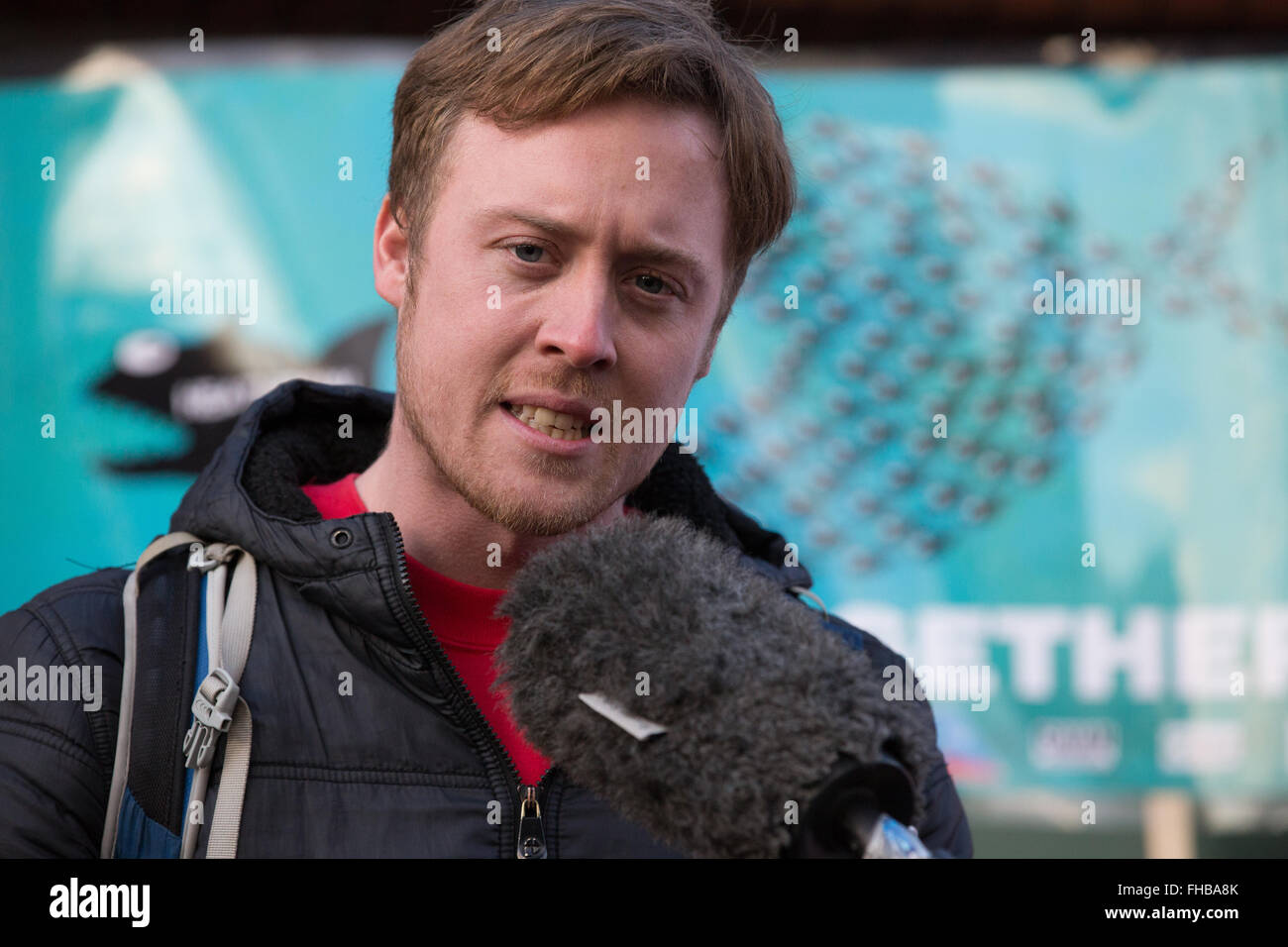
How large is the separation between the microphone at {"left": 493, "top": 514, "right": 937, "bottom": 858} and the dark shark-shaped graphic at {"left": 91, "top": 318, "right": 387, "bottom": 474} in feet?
8.31

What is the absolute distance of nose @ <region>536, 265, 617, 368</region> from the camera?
134cm

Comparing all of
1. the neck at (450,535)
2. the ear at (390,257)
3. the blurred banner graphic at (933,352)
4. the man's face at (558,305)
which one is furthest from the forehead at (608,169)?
the blurred banner graphic at (933,352)

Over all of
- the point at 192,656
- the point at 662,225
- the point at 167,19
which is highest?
the point at 167,19

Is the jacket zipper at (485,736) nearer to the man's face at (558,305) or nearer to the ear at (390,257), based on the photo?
the man's face at (558,305)

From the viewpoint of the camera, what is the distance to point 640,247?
1.39 m

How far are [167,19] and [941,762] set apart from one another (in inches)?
131

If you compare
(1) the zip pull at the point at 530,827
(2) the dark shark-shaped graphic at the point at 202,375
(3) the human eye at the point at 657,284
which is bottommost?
(1) the zip pull at the point at 530,827

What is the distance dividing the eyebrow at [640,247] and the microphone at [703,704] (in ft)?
1.28

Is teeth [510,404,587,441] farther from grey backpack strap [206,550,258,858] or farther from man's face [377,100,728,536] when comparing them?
grey backpack strap [206,550,258,858]

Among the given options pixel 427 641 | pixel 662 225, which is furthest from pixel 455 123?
pixel 427 641

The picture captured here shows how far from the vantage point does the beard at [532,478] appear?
4.55ft

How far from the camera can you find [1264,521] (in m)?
3.58

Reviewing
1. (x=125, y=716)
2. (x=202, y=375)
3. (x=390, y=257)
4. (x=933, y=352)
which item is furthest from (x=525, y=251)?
(x=933, y=352)
